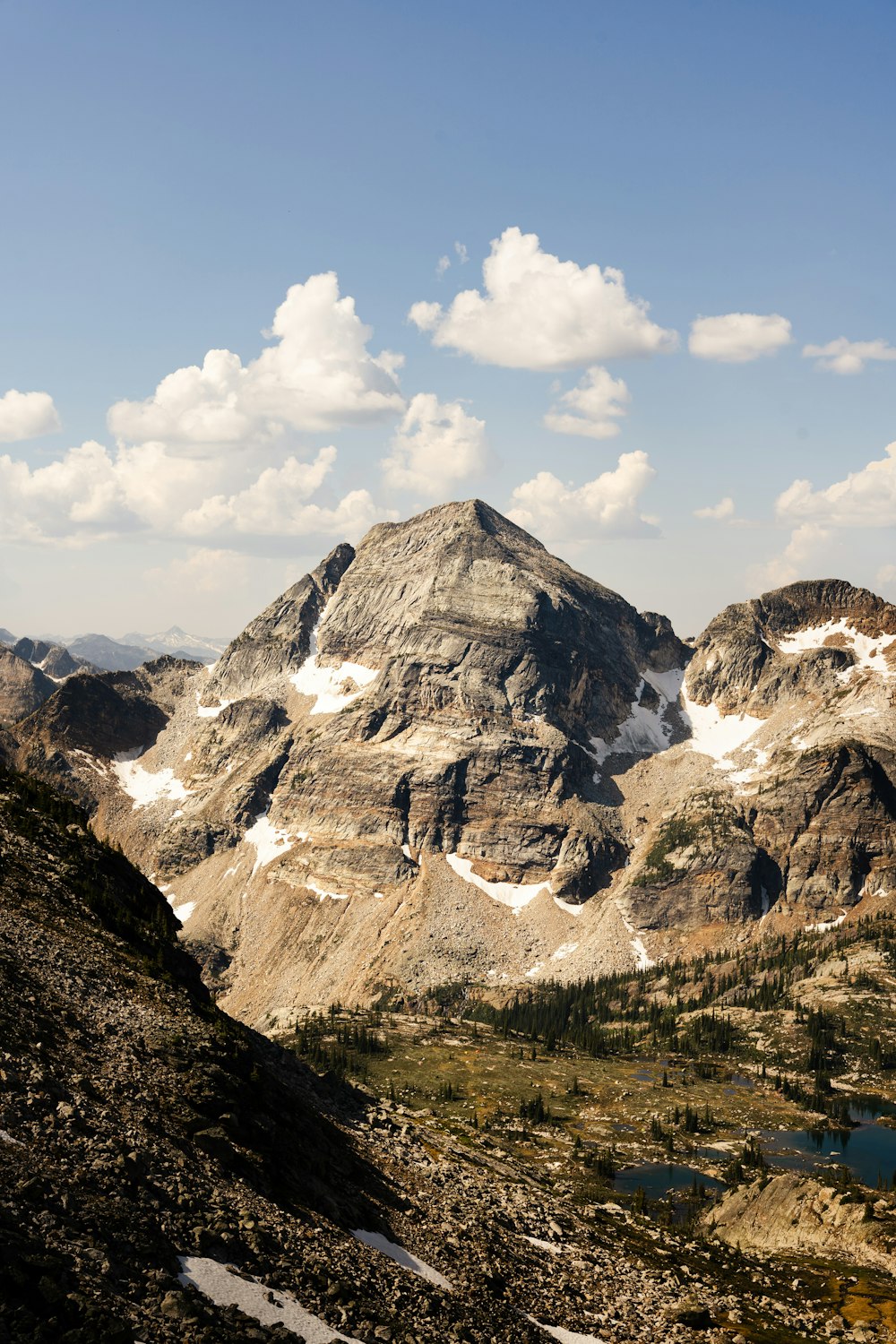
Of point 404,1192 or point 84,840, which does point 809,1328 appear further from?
point 84,840

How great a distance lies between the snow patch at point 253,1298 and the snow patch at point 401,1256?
42.0ft

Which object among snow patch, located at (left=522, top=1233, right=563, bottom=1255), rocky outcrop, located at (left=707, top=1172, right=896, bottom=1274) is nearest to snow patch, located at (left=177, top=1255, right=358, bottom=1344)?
snow patch, located at (left=522, top=1233, right=563, bottom=1255)

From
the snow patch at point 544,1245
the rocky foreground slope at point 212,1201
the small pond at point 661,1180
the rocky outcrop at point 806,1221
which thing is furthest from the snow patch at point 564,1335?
the small pond at point 661,1180

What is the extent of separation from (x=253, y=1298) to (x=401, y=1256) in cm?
1883

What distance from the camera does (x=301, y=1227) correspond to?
53.3m

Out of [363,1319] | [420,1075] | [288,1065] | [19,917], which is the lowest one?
[420,1075]

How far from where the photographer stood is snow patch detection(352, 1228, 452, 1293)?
193 feet

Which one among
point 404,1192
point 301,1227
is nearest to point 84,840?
point 404,1192

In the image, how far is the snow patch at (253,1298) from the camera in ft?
142

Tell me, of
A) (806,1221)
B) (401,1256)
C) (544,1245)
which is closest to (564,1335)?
(401,1256)

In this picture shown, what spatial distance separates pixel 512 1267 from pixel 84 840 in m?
52.3

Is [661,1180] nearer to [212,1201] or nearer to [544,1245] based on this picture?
[544,1245]

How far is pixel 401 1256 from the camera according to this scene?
60.5m

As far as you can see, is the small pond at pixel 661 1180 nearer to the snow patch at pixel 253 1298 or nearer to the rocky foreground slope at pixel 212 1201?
the rocky foreground slope at pixel 212 1201
